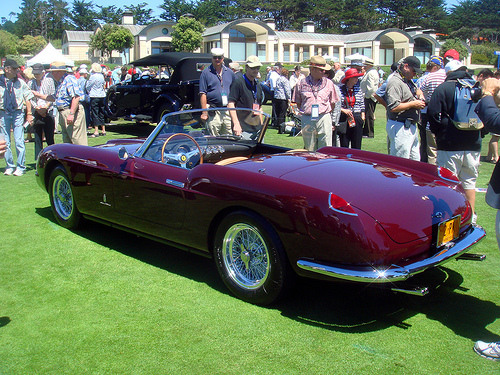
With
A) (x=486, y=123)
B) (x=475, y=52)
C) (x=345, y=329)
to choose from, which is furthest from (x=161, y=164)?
(x=475, y=52)

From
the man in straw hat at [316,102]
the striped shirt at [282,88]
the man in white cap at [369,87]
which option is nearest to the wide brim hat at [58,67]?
the man in straw hat at [316,102]

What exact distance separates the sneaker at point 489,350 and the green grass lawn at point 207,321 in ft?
0.18

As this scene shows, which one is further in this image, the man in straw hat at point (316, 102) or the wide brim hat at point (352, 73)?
the wide brim hat at point (352, 73)

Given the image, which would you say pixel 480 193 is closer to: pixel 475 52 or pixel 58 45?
pixel 475 52

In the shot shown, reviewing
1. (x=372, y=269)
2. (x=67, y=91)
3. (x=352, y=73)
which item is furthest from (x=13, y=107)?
(x=372, y=269)

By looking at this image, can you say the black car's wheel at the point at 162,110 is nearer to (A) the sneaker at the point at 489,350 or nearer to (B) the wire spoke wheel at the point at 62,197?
(B) the wire spoke wheel at the point at 62,197

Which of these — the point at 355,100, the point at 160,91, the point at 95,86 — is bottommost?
the point at 355,100

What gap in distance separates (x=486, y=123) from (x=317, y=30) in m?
87.5

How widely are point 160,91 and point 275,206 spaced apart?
1063 cm

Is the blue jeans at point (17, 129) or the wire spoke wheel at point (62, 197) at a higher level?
the blue jeans at point (17, 129)

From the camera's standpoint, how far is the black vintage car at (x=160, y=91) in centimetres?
1278

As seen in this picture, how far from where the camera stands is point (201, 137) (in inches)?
180

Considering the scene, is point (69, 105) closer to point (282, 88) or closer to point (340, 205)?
point (340, 205)

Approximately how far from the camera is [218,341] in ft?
10.00
